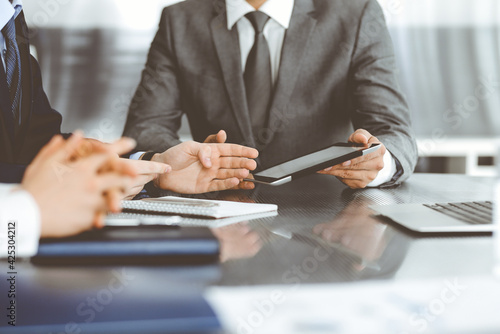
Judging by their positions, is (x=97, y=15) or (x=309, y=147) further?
(x=97, y=15)

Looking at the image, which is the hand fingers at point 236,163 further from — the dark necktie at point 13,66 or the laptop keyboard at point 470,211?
the dark necktie at point 13,66

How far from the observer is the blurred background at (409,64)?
289cm

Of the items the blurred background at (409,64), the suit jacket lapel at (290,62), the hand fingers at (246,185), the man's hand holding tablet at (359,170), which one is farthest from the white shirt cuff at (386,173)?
the blurred background at (409,64)

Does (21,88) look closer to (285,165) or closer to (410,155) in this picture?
(285,165)

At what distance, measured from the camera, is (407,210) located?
37.1 inches

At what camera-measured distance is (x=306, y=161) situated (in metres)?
1.17

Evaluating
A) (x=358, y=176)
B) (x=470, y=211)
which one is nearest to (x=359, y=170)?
(x=358, y=176)

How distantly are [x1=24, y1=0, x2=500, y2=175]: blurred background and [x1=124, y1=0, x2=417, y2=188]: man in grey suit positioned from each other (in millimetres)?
993

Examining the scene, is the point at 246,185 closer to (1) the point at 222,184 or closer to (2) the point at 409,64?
(1) the point at 222,184

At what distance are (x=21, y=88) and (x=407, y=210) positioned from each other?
113cm

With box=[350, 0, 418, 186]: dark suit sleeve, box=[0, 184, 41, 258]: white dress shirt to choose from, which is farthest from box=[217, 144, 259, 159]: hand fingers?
box=[0, 184, 41, 258]: white dress shirt

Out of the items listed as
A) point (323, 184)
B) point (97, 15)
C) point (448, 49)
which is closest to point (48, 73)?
point (97, 15)

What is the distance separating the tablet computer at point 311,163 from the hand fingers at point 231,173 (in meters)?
0.08

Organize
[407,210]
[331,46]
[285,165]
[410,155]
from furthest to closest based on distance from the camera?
[331,46] → [410,155] → [285,165] → [407,210]
